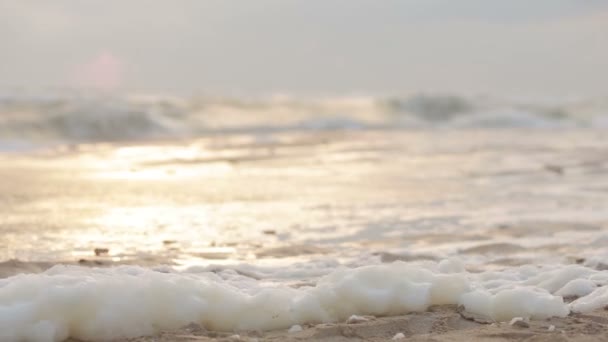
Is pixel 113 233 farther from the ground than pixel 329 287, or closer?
farther from the ground

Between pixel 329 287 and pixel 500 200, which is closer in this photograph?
pixel 329 287

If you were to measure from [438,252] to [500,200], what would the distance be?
2275mm

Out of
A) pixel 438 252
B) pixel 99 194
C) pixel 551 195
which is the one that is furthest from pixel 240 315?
pixel 551 195

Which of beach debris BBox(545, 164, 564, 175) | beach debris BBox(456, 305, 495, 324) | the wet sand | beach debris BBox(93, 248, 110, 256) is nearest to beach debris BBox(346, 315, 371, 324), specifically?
the wet sand

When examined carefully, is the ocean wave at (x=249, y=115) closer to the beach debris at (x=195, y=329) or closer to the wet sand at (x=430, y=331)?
the beach debris at (x=195, y=329)

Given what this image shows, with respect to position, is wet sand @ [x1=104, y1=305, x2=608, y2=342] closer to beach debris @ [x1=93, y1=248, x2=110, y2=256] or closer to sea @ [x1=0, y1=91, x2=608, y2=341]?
sea @ [x1=0, y1=91, x2=608, y2=341]

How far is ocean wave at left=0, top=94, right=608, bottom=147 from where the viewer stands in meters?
14.8

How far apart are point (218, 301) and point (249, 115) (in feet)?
54.0

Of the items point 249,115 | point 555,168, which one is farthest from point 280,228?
point 249,115

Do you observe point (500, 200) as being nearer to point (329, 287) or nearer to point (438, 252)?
point (438, 252)

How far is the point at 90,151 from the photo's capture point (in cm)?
1173

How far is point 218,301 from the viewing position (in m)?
3.45

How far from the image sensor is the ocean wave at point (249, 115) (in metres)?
14.8

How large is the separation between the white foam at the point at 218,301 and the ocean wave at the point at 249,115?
30.7ft
